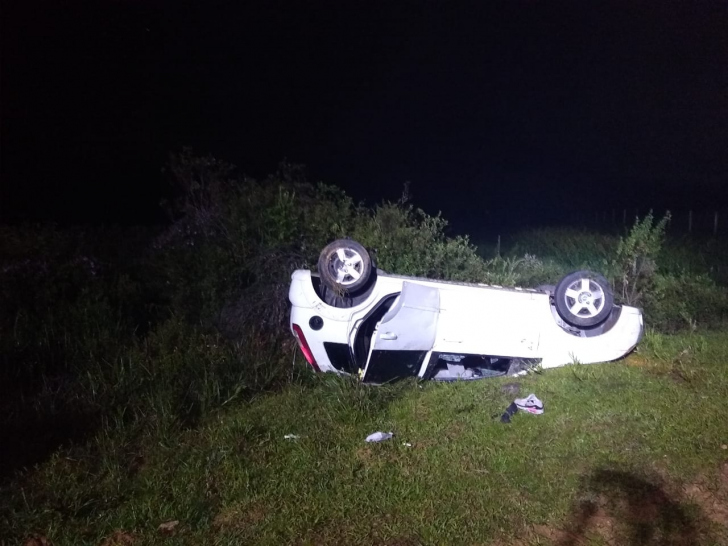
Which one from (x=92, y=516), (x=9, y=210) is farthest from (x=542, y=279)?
(x=9, y=210)

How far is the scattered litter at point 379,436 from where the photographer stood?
197 inches

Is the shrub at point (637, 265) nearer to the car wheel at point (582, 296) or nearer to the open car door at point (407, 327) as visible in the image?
the car wheel at point (582, 296)

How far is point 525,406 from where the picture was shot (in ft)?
17.5

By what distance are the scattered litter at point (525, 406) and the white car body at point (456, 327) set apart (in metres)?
0.73

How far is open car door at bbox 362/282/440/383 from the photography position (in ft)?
19.5

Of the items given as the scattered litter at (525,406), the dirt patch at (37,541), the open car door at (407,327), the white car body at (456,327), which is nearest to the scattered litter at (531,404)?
the scattered litter at (525,406)

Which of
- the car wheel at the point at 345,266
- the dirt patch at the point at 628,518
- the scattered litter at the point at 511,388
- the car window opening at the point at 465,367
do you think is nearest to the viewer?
the dirt patch at the point at 628,518

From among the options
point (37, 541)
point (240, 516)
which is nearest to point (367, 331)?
point (240, 516)

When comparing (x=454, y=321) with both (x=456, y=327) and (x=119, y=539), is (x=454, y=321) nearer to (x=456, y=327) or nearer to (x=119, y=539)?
(x=456, y=327)

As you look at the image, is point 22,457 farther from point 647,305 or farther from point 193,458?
point 647,305

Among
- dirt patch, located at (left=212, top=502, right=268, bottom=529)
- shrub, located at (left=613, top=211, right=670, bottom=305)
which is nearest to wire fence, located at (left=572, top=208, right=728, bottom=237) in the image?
shrub, located at (left=613, top=211, right=670, bottom=305)

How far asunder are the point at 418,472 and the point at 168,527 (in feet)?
5.47

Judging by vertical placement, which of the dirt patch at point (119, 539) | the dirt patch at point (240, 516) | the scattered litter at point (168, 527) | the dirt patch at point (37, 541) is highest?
the dirt patch at point (240, 516)

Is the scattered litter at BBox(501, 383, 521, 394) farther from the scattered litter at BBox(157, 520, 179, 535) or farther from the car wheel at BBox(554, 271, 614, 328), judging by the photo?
the scattered litter at BBox(157, 520, 179, 535)
